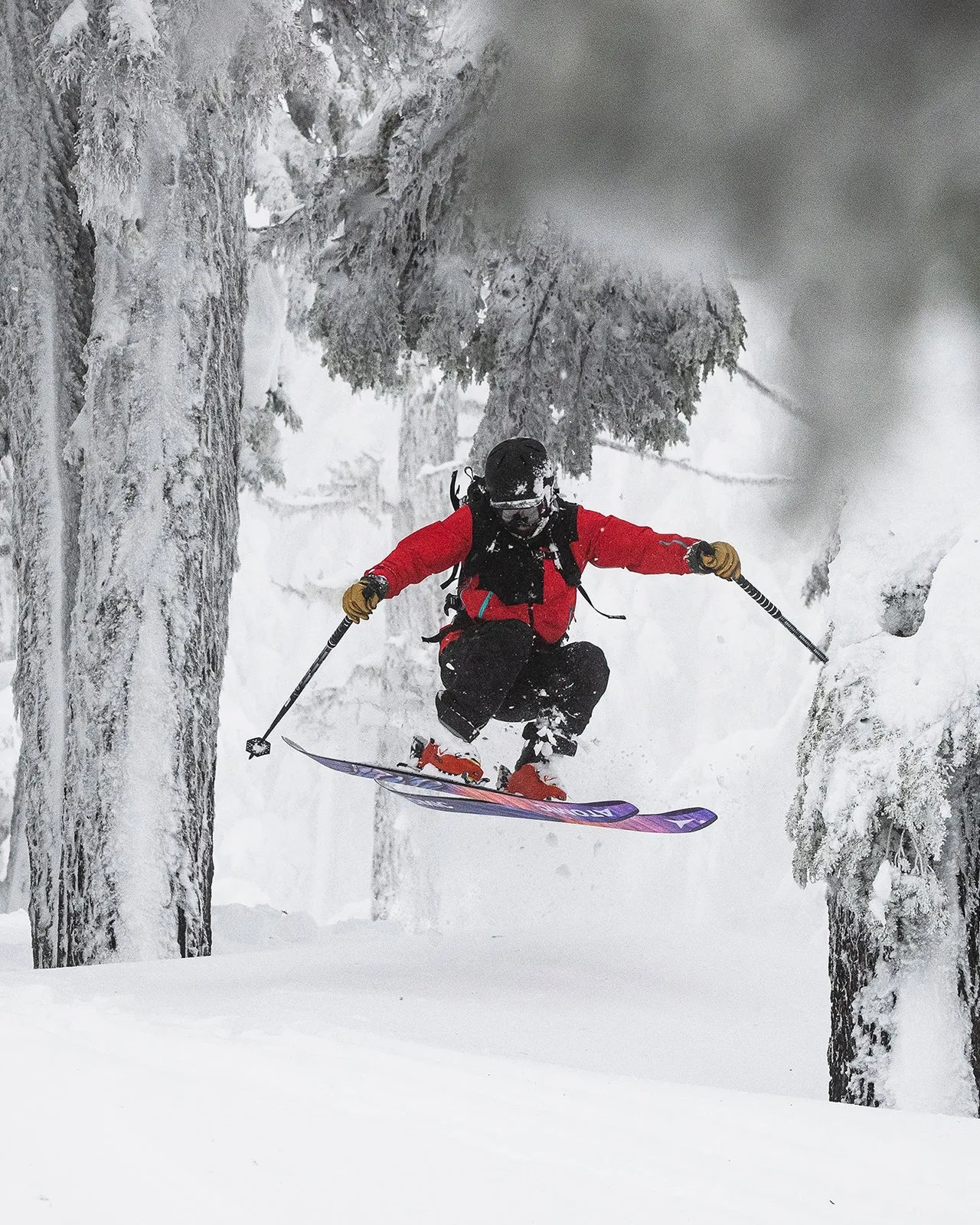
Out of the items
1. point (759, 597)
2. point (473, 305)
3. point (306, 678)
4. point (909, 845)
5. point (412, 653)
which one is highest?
point (473, 305)

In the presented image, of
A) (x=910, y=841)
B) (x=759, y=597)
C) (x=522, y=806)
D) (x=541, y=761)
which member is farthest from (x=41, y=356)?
(x=910, y=841)

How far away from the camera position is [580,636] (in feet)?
68.7

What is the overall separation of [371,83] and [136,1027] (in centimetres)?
941

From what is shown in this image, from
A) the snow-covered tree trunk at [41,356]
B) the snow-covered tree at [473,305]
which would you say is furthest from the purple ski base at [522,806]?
the snow-covered tree at [473,305]

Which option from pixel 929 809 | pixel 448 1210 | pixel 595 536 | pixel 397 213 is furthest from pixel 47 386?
pixel 448 1210

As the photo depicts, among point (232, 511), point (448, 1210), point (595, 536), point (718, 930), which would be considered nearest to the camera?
point (448, 1210)

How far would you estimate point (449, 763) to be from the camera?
6.14m

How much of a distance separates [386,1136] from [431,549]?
11.7ft

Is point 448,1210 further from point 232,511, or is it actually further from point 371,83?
point 371,83

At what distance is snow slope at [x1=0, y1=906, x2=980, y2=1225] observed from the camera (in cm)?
219

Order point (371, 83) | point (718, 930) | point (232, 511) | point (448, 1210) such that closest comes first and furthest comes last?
1. point (448, 1210)
2. point (232, 511)
3. point (718, 930)
4. point (371, 83)

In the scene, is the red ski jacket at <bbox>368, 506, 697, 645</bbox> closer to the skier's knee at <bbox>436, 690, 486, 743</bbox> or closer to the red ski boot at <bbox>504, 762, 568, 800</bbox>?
the skier's knee at <bbox>436, 690, 486, 743</bbox>

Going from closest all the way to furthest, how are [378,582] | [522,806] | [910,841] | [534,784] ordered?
[910,841] < [522,806] < [378,582] < [534,784]

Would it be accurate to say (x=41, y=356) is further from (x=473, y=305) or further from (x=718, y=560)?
(x=718, y=560)
